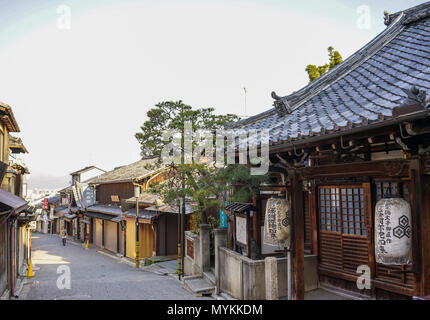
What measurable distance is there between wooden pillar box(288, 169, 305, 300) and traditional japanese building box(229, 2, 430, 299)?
2 cm

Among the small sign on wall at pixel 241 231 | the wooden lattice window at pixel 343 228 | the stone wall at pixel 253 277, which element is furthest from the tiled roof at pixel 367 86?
the stone wall at pixel 253 277

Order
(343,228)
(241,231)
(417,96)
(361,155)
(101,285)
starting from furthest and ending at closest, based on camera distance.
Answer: (101,285) → (241,231) → (343,228) → (361,155) → (417,96)

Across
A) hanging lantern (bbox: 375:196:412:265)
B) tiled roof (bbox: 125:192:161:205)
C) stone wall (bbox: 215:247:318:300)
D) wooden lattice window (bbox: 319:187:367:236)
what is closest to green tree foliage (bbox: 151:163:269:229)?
wooden lattice window (bbox: 319:187:367:236)

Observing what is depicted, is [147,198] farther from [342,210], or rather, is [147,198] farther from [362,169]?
[362,169]

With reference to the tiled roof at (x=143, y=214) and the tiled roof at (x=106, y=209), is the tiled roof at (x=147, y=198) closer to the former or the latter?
the tiled roof at (x=143, y=214)

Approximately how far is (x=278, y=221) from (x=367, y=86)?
413 cm

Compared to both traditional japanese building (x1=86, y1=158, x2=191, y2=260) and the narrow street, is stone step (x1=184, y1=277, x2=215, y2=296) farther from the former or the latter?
traditional japanese building (x1=86, y1=158, x2=191, y2=260)

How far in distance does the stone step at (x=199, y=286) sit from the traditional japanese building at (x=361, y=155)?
3.07 meters

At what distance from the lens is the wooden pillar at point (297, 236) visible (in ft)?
25.2

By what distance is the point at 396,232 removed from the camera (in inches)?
239

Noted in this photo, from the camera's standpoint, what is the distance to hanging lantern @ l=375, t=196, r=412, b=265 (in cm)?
606

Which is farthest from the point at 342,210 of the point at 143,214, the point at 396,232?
the point at 143,214
